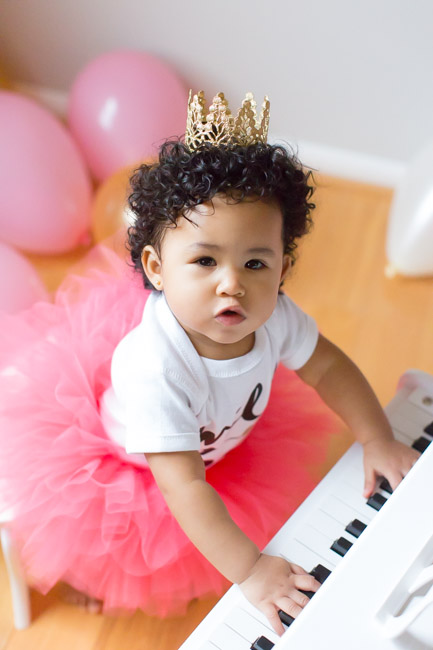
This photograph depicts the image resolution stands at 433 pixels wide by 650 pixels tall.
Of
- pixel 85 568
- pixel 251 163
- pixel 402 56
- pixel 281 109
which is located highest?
pixel 402 56

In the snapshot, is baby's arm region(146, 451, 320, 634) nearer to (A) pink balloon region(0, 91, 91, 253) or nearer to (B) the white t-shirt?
(B) the white t-shirt

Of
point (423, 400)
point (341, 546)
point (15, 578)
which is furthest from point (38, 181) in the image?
point (341, 546)

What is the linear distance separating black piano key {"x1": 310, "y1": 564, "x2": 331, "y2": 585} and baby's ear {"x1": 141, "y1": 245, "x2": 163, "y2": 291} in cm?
41

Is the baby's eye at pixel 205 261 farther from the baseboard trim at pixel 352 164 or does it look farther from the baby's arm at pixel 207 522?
the baseboard trim at pixel 352 164

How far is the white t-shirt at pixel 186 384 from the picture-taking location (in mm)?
878

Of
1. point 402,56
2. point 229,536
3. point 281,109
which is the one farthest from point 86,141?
point 229,536

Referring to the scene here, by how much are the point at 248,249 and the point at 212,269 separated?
0.05 m

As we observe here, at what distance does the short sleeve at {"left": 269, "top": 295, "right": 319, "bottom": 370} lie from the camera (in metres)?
1.06

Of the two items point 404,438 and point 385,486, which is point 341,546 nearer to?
point 385,486

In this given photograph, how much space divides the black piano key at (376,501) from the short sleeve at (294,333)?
0.25 m

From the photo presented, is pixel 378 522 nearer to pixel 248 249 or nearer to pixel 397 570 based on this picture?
pixel 397 570

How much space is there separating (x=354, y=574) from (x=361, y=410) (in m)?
0.40

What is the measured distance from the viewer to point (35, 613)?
126cm

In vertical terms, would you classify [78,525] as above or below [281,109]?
below
